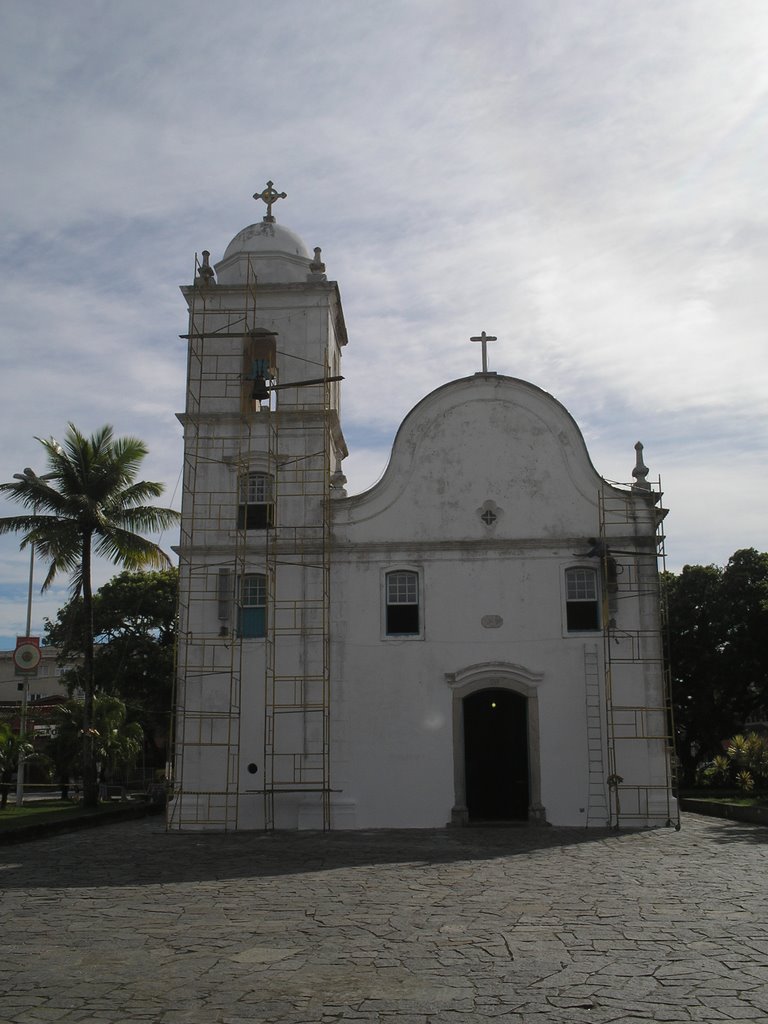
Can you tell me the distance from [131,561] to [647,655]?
1319 centimetres

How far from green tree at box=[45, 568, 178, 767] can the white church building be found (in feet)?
64.8

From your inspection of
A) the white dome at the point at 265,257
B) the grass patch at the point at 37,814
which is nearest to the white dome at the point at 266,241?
the white dome at the point at 265,257

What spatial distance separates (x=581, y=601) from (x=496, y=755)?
375cm

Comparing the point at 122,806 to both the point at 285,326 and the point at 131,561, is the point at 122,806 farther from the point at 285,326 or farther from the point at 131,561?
the point at 285,326

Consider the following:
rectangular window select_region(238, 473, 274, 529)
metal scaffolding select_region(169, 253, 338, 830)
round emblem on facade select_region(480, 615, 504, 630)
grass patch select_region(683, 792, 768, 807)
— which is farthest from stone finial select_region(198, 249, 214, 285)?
grass patch select_region(683, 792, 768, 807)

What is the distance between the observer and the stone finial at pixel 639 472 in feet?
74.5

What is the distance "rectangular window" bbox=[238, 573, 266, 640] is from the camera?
22281 mm

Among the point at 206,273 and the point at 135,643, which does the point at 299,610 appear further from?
the point at 135,643

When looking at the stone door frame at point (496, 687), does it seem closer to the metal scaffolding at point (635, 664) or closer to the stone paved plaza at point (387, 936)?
the metal scaffolding at point (635, 664)

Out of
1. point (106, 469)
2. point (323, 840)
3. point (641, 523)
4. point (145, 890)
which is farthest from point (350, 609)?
point (145, 890)

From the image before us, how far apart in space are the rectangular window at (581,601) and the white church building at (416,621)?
0.05m

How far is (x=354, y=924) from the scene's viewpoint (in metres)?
10.2

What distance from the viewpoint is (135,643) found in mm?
42688

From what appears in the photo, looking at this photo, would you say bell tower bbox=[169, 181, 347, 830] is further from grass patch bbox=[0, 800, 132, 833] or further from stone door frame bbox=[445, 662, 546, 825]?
grass patch bbox=[0, 800, 132, 833]
